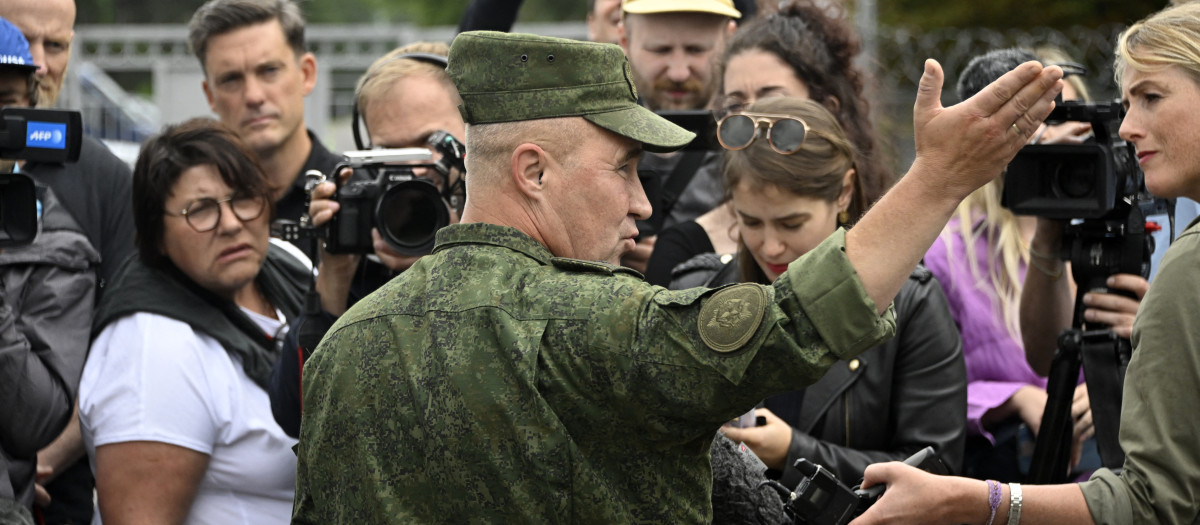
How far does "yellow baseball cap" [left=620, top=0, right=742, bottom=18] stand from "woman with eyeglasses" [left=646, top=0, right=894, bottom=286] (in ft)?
0.78

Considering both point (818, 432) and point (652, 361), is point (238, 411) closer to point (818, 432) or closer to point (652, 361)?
point (818, 432)

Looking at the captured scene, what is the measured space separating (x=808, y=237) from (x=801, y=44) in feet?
3.13

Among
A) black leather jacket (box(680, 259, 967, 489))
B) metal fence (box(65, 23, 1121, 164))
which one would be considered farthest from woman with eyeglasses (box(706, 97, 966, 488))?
metal fence (box(65, 23, 1121, 164))

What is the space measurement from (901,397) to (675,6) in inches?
65.8

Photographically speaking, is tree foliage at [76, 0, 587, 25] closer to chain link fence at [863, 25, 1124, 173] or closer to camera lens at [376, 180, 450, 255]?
chain link fence at [863, 25, 1124, 173]

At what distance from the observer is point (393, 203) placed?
126 inches

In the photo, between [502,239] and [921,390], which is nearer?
[502,239]

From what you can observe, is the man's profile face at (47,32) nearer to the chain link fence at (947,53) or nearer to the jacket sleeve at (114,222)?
the jacket sleeve at (114,222)

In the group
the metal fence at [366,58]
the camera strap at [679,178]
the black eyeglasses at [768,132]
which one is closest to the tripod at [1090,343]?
the black eyeglasses at [768,132]

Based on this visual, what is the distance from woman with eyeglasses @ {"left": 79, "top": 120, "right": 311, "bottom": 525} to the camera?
304 centimetres

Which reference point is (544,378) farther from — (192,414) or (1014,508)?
(192,414)

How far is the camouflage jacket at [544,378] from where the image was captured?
1.76 meters

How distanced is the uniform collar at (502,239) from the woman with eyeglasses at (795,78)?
1.61 meters

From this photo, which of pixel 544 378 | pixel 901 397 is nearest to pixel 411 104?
pixel 901 397
